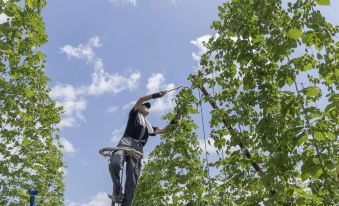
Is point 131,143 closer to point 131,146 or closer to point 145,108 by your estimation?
point 131,146

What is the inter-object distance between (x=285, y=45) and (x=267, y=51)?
0.66 metres

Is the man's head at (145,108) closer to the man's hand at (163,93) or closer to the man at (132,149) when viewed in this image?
the man at (132,149)

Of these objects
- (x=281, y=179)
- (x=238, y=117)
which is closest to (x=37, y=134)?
(x=238, y=117)

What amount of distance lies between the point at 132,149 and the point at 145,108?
0.91m

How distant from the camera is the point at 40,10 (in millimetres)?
8117

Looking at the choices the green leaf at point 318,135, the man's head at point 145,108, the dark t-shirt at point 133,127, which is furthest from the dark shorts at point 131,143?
the green leaf at point 318,135

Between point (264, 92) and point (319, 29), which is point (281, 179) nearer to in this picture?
point (264, 92)

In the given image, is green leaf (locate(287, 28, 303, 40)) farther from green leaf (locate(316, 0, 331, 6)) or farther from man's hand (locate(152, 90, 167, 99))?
man's hand (locate(152, 90, 167, 99))

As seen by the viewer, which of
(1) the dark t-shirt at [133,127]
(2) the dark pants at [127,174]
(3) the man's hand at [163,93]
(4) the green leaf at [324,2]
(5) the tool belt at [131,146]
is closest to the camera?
(4) the green leaf at [324,2]

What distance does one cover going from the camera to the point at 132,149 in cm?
600

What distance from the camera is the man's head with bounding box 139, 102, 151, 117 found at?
6555mm

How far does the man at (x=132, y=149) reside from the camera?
5.84 metres

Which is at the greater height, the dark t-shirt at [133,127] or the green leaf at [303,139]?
the dark t-shirt at [133,127]

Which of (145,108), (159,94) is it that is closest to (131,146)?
(145,108)
